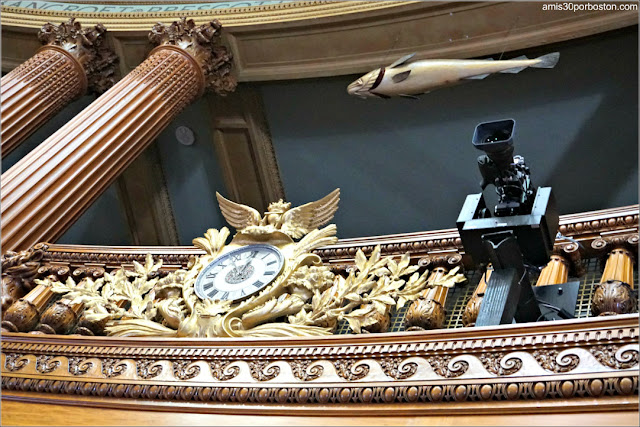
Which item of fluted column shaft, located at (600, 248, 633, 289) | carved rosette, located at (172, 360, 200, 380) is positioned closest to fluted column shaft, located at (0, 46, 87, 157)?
carved rosette, located at (172, 360, 200, 380)

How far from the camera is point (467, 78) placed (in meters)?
7.32

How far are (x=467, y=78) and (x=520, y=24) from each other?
1.19 m

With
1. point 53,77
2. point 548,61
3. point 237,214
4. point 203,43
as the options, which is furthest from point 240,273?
point 203,43

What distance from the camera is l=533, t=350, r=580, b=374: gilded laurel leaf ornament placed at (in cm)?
255

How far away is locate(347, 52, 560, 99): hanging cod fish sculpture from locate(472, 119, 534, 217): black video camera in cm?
413

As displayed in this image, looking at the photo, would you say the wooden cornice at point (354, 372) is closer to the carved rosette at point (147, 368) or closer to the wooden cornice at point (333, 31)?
the carved rosette at point (147, 368)

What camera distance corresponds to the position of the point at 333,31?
8578 millimetres

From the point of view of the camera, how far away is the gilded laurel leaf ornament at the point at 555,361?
8.37 ft

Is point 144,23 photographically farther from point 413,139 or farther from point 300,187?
point 413,139

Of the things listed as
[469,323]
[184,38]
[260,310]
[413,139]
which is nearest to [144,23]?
[184,38]

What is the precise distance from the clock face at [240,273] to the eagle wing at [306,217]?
0.23 metres

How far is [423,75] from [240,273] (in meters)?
3.77

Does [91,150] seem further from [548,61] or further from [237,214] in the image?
[548,61]

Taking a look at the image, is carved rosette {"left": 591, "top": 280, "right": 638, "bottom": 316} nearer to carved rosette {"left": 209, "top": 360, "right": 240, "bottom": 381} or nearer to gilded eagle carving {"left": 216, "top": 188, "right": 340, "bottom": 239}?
carved rosette {"left": 209, "top": 360, "right": 240, "bottom": 381}
